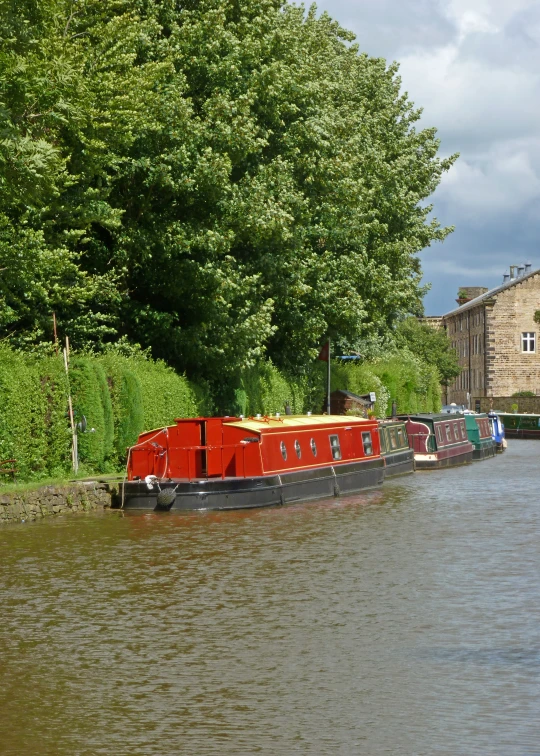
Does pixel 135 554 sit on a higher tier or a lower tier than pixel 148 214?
lower

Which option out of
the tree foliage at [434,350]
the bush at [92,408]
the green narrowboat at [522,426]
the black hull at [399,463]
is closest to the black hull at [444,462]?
the black hull at [399,463]

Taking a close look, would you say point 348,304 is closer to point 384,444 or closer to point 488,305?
point 384,444

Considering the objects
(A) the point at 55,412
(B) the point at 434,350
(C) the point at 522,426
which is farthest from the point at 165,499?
(B) the point at 434,350

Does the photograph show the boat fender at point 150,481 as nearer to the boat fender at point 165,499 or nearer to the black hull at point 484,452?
the boat fender at point 165,499

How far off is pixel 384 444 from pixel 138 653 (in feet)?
97.3

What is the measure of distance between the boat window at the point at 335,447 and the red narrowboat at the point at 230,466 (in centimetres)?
42

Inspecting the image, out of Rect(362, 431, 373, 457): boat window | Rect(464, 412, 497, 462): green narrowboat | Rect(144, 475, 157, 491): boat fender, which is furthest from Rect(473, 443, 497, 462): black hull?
Rect(144, 475, 157, 491): boat fender

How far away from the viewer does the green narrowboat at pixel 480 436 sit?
54.8m

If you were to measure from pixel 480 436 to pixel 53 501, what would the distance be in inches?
1291

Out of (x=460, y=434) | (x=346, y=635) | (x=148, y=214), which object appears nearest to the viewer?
(x=346, y=635)

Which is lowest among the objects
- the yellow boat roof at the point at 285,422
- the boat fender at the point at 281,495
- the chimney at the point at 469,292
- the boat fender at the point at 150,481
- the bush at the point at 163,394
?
the boat fender at the point at 281,495

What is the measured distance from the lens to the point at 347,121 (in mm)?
46688

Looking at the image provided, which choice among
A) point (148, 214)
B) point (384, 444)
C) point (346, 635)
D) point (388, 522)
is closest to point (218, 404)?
point (384, 444)

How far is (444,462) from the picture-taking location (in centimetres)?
4828
